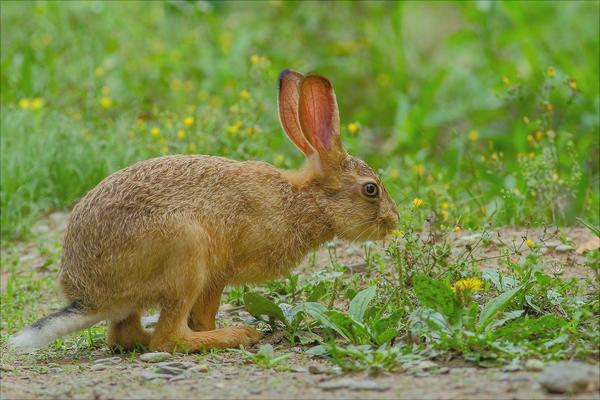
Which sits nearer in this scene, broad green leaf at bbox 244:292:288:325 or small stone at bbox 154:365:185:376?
small stone at bbox 154:365:185:376

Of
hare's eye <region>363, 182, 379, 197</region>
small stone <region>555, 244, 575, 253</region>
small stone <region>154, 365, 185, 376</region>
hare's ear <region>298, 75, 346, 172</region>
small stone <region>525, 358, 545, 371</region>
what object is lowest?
small stone <region>154, 365, 185, 376</region>

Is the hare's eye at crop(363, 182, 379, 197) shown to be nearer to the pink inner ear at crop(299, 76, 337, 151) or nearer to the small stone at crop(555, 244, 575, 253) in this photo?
the pink inner ear at crop(299, 76, 337, 151)

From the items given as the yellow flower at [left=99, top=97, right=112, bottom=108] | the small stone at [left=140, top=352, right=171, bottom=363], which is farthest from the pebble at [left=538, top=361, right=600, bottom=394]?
the yellow flower at [left=99, top=97, right=112, bottom=108]

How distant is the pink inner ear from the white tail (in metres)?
1.60

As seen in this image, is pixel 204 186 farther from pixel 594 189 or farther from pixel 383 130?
pixel 383 130

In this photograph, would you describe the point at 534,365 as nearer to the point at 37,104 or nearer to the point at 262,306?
the point at 262,306

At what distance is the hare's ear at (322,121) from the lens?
6.36m

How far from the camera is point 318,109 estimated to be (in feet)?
21.0

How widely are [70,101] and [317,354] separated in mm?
5583

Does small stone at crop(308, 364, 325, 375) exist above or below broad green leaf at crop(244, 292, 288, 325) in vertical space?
below

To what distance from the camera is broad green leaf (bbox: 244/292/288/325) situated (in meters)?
6.05

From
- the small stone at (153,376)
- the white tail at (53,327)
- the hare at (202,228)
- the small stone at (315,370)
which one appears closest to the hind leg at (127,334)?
the hare at (202,228)

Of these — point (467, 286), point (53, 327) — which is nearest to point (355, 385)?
point (467, 286)

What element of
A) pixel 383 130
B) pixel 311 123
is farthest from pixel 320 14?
pixel 311 123
